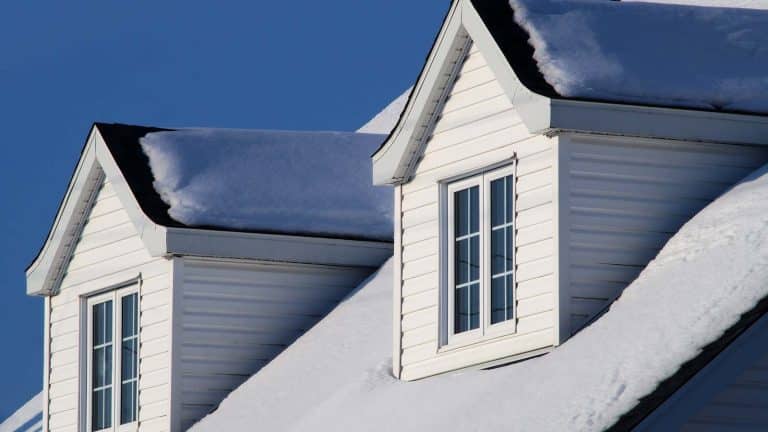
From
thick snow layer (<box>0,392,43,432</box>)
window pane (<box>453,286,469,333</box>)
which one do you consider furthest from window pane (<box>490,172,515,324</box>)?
thick snow layer (<box>0,392,43,432</box>)

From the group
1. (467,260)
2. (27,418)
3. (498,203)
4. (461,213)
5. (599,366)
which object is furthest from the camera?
(27,418)

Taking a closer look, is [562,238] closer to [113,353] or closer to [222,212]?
[222,212]

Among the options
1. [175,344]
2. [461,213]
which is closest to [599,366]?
[461,213]

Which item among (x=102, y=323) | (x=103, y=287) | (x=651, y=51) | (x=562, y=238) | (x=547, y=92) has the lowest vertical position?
(x=562, y=238)

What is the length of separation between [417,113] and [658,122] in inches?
87.8

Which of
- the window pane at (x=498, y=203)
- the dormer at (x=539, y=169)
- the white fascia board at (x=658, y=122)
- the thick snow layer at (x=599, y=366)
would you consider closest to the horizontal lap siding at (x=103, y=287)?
the thick snow layer at (x=599, y=366)

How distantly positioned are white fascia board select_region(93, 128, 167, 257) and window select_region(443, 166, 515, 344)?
396 cm

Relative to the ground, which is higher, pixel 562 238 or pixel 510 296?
pixel 562 238

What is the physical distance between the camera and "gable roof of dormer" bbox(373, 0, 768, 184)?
47.7 feet

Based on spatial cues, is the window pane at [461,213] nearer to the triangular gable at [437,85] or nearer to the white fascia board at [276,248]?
the triangular gable at [437,85]

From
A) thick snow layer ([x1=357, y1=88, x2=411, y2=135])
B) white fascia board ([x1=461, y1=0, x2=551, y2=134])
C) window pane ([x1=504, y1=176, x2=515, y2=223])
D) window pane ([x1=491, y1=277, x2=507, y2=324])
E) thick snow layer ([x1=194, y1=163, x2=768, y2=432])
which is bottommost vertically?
thick snow layer ([x1=194, y1=163, x2=768, y2=432])

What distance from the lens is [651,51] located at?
603 inches

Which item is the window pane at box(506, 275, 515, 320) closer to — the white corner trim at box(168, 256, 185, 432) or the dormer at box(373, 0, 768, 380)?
the dormer at box(373, 0, 768, 380)

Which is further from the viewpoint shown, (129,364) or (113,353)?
(113,353)
